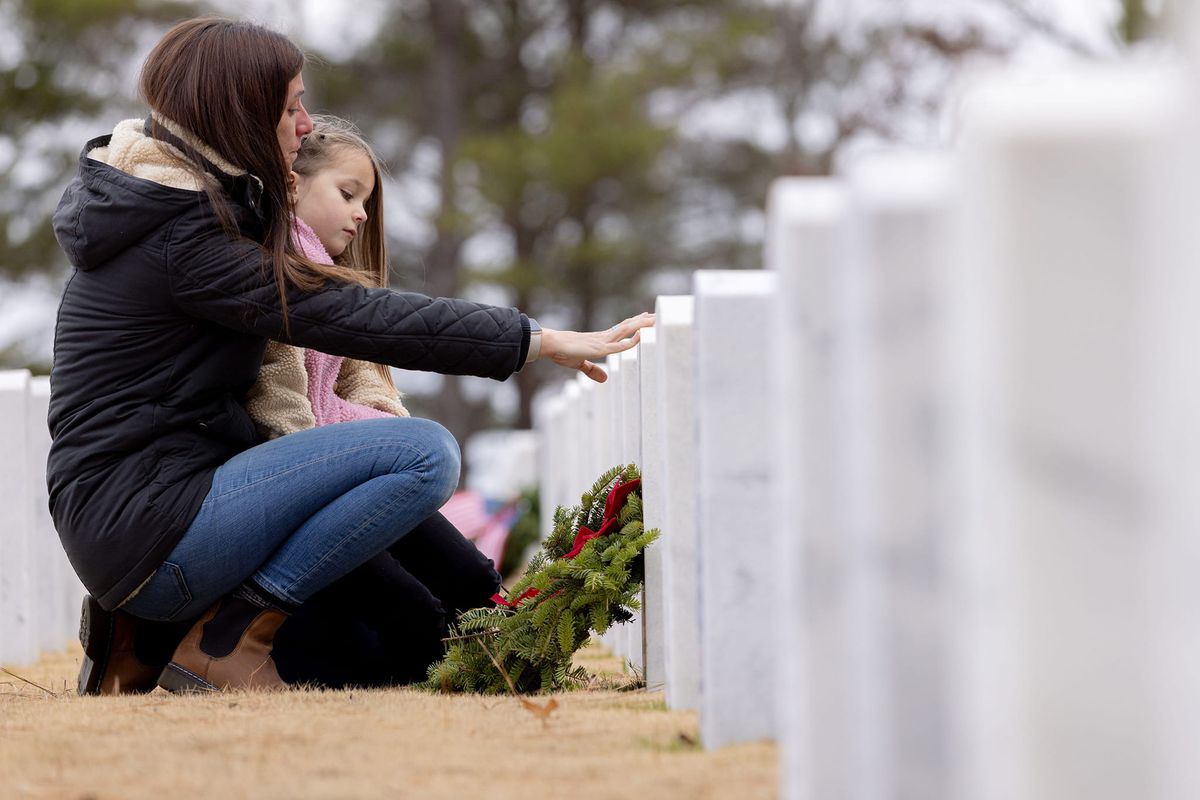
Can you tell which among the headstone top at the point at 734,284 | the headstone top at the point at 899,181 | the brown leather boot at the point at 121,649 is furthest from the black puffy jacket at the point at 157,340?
the headstone top at the point at 899,181

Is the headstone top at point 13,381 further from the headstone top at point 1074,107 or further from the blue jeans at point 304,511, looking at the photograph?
the headstone top at point 1074,107

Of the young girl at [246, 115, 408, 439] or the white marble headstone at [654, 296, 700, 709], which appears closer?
the white marble headstone at [654, 296, 700, 709]

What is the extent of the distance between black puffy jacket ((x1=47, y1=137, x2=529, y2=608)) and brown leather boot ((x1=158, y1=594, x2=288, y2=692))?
0.64ft

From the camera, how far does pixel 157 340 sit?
10.3 ft

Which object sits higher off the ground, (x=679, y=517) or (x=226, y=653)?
(x=679, y=517)

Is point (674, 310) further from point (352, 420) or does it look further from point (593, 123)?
point (593, 123)

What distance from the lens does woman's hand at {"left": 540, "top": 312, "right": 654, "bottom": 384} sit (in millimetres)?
3170

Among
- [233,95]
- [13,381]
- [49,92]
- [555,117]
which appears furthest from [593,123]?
[233,95]

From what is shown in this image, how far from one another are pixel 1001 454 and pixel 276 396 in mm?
2501

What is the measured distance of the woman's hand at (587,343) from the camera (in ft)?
10.4

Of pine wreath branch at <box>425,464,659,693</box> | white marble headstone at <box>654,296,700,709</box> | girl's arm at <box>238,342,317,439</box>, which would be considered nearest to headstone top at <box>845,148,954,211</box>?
white marble headstone at <box>654,296,700,709</box>

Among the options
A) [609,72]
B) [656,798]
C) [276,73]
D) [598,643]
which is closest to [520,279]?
[609,72]

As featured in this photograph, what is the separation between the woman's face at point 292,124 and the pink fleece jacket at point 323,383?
→ 245 mm

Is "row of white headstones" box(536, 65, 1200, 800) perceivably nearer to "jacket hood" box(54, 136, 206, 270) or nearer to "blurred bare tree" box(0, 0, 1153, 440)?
"jacket hood" box(54, 136, 206, 270)
